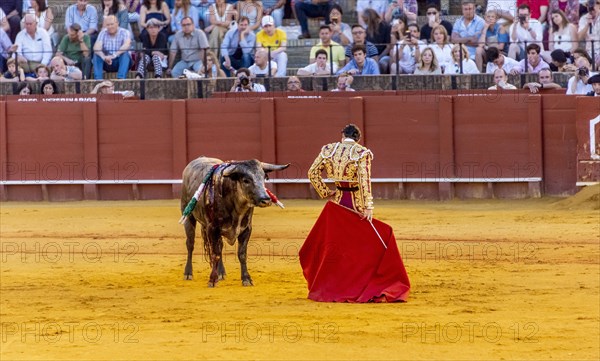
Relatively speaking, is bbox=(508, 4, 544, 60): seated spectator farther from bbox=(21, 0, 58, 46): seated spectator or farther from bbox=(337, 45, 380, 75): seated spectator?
bbox=(21, 0, 58, 46): seated spectator

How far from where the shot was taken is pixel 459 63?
1731 centimetres

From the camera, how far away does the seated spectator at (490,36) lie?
1741 centimetres

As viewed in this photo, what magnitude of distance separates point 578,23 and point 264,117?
4261 mm

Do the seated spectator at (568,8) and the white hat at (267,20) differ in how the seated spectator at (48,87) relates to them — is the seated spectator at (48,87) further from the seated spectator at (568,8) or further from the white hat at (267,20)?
the seated spectator at (568,8)

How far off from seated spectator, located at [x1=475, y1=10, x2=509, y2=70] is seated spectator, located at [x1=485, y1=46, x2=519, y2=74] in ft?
0.48

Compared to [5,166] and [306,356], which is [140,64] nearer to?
[5,166]

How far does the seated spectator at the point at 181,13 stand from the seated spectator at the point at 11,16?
239 centimetres

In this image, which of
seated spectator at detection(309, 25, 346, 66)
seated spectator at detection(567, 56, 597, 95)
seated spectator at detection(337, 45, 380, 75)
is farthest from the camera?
seated spectator at detection(337, 45, 380, 75)

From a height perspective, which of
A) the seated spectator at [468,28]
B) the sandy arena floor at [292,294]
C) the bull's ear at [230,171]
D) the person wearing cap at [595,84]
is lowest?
the sandy arena floor at [292,294]

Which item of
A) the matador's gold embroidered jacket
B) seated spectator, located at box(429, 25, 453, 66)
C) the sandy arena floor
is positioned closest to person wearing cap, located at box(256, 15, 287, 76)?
seated spectator, located at box(429, 25, 453, 66)

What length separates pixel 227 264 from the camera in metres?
12.3

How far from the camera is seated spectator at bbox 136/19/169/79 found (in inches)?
719

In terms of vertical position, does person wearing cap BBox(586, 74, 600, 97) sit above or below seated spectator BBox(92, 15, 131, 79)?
below

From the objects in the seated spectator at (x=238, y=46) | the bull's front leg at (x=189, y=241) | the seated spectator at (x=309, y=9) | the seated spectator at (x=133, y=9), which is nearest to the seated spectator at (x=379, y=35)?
the seated spectator at (x=309, y=9)
